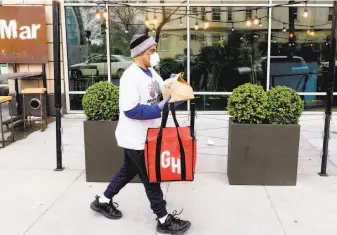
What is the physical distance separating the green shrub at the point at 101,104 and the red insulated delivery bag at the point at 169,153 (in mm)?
1546

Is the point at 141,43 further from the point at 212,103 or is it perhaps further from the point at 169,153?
the point at 212,103

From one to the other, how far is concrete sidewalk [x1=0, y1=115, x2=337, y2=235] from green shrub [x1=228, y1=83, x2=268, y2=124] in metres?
0.85

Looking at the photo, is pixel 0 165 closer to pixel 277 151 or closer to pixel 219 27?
pixel 277 151

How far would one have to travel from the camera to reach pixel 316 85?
988 centimetres

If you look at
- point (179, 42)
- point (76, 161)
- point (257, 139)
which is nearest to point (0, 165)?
point (76, 161)

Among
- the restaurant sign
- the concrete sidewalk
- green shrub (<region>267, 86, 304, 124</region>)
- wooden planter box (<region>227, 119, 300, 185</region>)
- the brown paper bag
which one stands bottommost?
the concrete sidewalk

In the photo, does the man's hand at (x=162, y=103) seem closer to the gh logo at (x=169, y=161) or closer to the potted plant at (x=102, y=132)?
the gh logo at (x=169, y=161)

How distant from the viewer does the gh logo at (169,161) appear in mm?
3451

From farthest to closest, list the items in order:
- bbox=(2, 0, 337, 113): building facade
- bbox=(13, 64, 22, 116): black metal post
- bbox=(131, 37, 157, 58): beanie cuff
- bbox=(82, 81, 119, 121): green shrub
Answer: bbox=(2, 0, 337, 113): building facade < bbox=(13, 64, 22, 116): black metal post < bbox=(82, 81, 119, 121): green shrub < bbox=(131, 37, 157, 58): beanie cuff

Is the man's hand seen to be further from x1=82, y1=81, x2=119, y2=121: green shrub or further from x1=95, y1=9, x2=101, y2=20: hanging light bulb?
x1=95, y1=9, x2=101, y2=20: hanging light bulb

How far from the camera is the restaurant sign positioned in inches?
359

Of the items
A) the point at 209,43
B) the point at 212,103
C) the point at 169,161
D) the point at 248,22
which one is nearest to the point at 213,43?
the point at 209,43

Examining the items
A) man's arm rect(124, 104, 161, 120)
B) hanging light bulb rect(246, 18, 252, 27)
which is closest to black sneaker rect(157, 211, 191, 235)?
man's arm rect(124, 104, 161, 120)

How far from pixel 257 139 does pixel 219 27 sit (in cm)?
559
